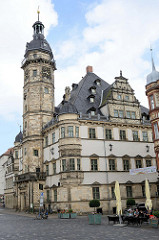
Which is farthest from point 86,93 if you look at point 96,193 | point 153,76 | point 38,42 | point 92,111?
point 96,193

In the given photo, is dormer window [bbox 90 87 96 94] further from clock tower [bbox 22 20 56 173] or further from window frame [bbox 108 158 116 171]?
window frame [bbox 108 158 116 171]

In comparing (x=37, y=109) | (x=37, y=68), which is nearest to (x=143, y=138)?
(x=37, y=109)

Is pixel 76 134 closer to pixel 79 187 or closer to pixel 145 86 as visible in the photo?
pixel 79 187

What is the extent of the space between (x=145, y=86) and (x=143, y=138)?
39.5 feet

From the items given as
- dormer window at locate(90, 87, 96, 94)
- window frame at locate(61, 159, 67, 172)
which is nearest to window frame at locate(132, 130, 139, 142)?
dormer window at locate(90, 87, 96, 94)

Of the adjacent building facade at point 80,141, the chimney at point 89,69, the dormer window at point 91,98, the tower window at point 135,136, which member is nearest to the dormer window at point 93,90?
the adjacent building facade at point 80,141

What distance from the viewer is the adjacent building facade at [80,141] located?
120 feet

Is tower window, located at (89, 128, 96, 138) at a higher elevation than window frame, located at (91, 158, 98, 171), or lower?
higher

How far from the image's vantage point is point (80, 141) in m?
37.5

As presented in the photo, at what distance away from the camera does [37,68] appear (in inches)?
1874

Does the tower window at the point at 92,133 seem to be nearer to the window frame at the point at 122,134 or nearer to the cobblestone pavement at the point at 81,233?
the window frame at the point at 122,134

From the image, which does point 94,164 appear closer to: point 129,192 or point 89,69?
point 129,192

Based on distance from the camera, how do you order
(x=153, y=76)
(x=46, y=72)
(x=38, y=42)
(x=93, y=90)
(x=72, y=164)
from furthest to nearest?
1. (x=38, y=42)
2. (x=46, y=72)
3. (x=93, y=90)
4. (x=72, y=164)
5. (x=153, y=76)

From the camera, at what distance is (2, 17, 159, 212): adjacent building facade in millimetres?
36562
